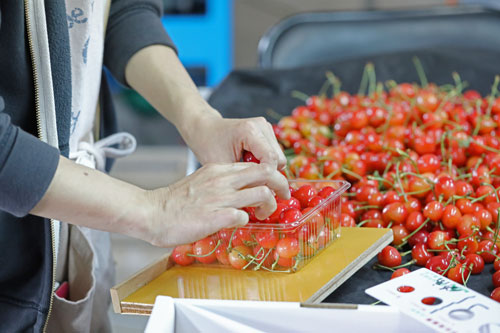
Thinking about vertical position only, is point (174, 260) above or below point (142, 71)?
below

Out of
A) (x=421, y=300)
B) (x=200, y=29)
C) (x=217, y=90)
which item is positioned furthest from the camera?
(x=200, y=29)

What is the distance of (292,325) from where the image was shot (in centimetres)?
72

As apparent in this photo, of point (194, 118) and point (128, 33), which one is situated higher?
point (128, 33)

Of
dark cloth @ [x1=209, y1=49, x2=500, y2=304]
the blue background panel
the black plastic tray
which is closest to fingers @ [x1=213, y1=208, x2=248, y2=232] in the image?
dark cloth @ [x1=209, y1=49, x2=500, y2=304]

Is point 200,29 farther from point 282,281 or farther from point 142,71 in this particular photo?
point 282,281

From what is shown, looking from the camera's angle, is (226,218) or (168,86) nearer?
(226,218)

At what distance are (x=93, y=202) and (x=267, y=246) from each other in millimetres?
258

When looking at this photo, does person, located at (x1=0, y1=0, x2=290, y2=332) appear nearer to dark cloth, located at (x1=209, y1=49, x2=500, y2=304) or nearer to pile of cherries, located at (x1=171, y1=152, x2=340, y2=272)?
pile of cherries, located at (x1=171, y1=152, x2=340, y2=272)

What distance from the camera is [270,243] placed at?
85 centimetres

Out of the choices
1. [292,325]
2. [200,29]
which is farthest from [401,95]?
[200,29]

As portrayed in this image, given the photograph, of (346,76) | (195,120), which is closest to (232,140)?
(195,120)

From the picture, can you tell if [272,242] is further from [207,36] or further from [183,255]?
[207,36]

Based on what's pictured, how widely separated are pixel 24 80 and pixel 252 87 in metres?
1.29

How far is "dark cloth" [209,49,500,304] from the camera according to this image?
74.9 inches
